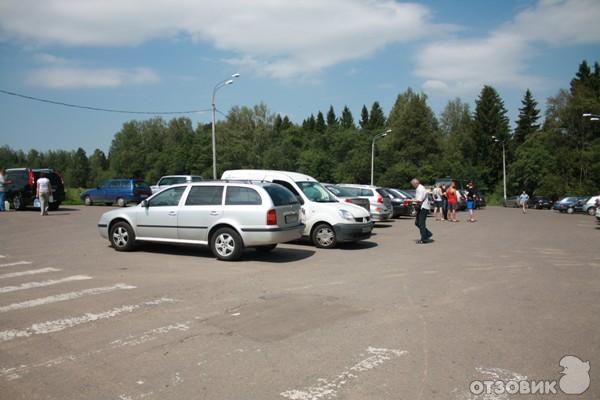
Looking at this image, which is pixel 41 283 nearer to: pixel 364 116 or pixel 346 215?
pixel 346 215

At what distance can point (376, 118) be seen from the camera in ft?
324

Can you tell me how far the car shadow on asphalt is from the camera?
34.2 feet

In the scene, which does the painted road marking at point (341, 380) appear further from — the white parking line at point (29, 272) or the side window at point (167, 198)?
the side window at point (167, 198)

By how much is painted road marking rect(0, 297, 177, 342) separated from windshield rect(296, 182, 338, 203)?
22.7 feet

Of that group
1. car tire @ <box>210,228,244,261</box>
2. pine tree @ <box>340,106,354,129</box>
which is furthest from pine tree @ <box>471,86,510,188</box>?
car tire @ <box>210,228,244,261</box>

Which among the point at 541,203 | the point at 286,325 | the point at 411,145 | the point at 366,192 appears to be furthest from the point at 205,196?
the point at 411,145

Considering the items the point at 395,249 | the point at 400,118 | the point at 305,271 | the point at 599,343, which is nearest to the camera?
the point at 599,343

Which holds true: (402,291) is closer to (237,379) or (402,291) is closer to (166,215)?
(237,379)

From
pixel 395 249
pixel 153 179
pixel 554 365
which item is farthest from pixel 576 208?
pixel 153 179

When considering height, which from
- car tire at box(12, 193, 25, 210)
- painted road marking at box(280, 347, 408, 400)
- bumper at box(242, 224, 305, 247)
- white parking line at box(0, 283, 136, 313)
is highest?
car tire at box(12, 193, 25, 210)

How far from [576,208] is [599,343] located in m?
41.1

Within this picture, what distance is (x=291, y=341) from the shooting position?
5004 millimetres

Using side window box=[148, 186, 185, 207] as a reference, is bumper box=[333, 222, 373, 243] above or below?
below

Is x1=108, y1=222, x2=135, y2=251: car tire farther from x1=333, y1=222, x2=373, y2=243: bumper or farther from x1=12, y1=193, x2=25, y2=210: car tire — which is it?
x1=12, y1=193, x2=25, y2=210: car tire
